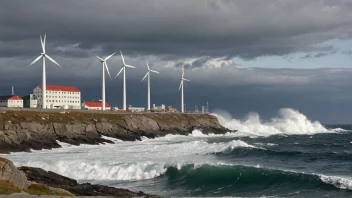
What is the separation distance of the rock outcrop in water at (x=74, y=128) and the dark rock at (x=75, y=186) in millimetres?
28962

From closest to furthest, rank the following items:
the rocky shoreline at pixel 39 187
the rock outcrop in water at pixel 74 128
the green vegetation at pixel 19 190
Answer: the green vegetation at pixel 19 190
the rocky shoreline at pixel 39 187
the rock outcrop in water at pixel 74 128

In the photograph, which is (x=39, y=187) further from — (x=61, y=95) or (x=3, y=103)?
(x=61, y=95)

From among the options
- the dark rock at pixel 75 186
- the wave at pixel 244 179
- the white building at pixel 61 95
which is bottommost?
the wave at pixel 244 179

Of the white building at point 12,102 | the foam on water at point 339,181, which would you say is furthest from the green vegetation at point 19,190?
the white building at point 12,102

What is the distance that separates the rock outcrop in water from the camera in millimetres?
68375

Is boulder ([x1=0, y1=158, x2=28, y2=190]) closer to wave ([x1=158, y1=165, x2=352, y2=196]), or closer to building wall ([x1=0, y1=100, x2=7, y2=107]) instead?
wave ([x1=158, y1=165, x2=352, y2=196])

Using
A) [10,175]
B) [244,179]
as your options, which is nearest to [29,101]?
[244,179]

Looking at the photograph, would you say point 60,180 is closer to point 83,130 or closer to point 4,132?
point 4,132

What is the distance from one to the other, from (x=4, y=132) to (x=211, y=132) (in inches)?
2655

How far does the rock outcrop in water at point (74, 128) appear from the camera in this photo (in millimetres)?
68375

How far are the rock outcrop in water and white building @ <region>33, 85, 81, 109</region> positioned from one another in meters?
41.3

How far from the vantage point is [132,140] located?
3538 inches

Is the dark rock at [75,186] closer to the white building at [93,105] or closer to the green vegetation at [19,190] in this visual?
the green vegetation at [19,190]

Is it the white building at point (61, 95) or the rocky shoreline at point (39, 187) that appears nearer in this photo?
the rocky shoreline at point (39, 187)
